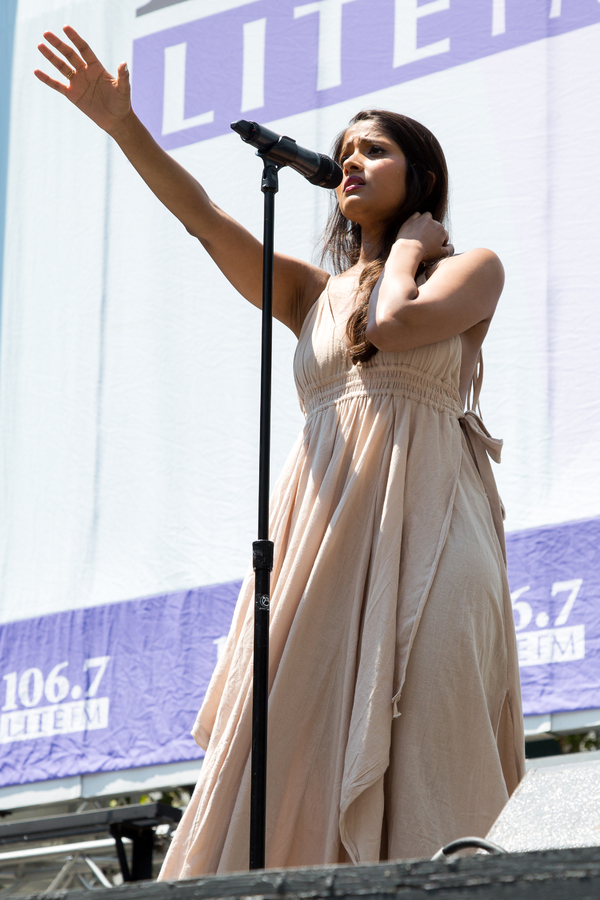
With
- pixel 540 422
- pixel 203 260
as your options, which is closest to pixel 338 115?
pixel 203 260

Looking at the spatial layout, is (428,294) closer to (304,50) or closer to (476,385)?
(476,385)

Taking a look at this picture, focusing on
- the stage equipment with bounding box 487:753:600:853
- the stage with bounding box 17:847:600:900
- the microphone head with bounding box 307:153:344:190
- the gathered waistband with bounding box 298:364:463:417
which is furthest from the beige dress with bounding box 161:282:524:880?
the stage with bounding box 17:847:600:900

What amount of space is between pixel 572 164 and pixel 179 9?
158 centimetres

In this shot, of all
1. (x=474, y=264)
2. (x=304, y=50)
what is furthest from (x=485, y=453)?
(x=304, y=50)

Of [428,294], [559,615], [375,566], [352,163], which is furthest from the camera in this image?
[559,615]

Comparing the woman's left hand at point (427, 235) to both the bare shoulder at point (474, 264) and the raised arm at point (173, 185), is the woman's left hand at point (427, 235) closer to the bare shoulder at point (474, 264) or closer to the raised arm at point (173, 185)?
the bare shoulder at point (474, 264)

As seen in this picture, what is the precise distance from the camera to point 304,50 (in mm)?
3742

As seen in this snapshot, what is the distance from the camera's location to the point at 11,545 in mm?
3926

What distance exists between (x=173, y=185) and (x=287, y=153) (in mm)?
271

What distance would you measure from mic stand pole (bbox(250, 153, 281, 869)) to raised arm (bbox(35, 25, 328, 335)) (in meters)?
0.25

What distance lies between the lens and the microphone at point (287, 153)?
1760 millimetres

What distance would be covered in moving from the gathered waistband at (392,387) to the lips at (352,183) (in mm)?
342

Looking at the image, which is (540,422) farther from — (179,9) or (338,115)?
(179,9)

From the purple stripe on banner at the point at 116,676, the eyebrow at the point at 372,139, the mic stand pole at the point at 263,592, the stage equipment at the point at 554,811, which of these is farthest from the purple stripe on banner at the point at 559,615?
the stage equipment at the point at 554,811
